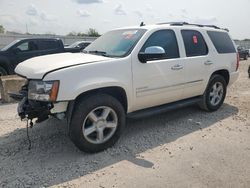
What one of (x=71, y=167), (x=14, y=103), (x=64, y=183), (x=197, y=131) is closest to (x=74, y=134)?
(x=71, y=167)

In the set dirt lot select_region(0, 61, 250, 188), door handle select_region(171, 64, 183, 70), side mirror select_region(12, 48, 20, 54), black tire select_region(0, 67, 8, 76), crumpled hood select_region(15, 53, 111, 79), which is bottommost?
dirt lot select_region(0, 61, 250, 188)

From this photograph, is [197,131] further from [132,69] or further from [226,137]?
[132,69]

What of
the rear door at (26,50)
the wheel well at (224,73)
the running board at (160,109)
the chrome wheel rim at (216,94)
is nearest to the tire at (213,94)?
the chrome wheel rim at (216,94)

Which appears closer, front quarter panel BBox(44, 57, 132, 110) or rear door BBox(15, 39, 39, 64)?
front quarter panel BBox(44, 57, 132, 110)

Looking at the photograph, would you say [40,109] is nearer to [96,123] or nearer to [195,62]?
[96,123]

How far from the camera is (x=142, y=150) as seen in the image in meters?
4.12

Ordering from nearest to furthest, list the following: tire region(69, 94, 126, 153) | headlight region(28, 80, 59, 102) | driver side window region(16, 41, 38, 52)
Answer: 1. headlight region(28, 80, 59, 102)
2. tire region(69, 94, 126, 153)
3. driver side window region(16, 41, 38, 52)

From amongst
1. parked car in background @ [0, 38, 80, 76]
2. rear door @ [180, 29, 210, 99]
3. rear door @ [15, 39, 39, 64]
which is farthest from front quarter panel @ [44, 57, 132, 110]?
rear door @ [15, 39, 39, 64]

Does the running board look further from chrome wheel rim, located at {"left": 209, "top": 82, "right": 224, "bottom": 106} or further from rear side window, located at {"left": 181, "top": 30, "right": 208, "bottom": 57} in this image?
rear side window, located at {"left": 181, "top": 30, "right": 208, "bottom": 57}

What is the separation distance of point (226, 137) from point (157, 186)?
2021 millimetres

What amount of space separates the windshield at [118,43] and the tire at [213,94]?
7.01 feet

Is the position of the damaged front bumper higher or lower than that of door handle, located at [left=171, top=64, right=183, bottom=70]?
lower

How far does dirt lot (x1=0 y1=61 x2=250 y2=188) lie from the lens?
10.9 ft

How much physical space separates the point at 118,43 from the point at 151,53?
724 mm
